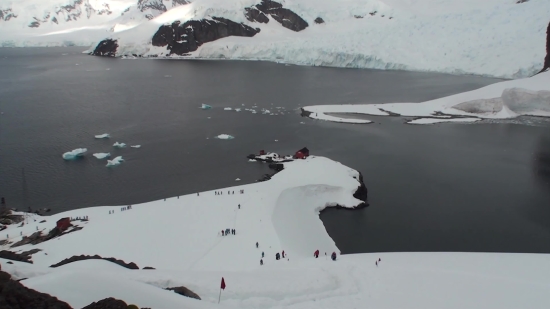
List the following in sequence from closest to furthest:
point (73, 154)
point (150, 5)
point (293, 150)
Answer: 1. point (73, 154)
2. point (293, 150)
3. point (150, 5)

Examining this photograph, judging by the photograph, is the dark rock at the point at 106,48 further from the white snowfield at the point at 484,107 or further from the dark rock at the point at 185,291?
the dark rock at the point at 185,291

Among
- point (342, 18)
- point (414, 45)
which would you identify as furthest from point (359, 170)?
point (342, 18)

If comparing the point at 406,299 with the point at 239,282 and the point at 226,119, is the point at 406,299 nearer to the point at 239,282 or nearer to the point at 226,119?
the point at 239,282

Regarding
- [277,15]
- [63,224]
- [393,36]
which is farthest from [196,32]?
[63,224]

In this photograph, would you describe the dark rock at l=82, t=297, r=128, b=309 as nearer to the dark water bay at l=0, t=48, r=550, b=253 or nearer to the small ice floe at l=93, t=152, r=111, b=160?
the dark water bay at l=0, t=48, r=550, b=253

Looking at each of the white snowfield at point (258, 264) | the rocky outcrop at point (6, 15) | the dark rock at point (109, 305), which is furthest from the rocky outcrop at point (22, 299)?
the rocky outcrop at point (6, 15)

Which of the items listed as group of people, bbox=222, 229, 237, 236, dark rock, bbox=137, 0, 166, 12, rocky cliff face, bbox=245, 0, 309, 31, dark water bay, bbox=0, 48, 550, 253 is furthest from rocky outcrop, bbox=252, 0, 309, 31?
group of people, bbox=222, 229, 237, 236

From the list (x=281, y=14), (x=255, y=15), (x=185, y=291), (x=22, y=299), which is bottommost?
(x=185, y=291)

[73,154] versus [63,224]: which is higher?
[73,154]

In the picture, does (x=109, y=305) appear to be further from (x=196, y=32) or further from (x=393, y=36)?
(x=196, y=32)
